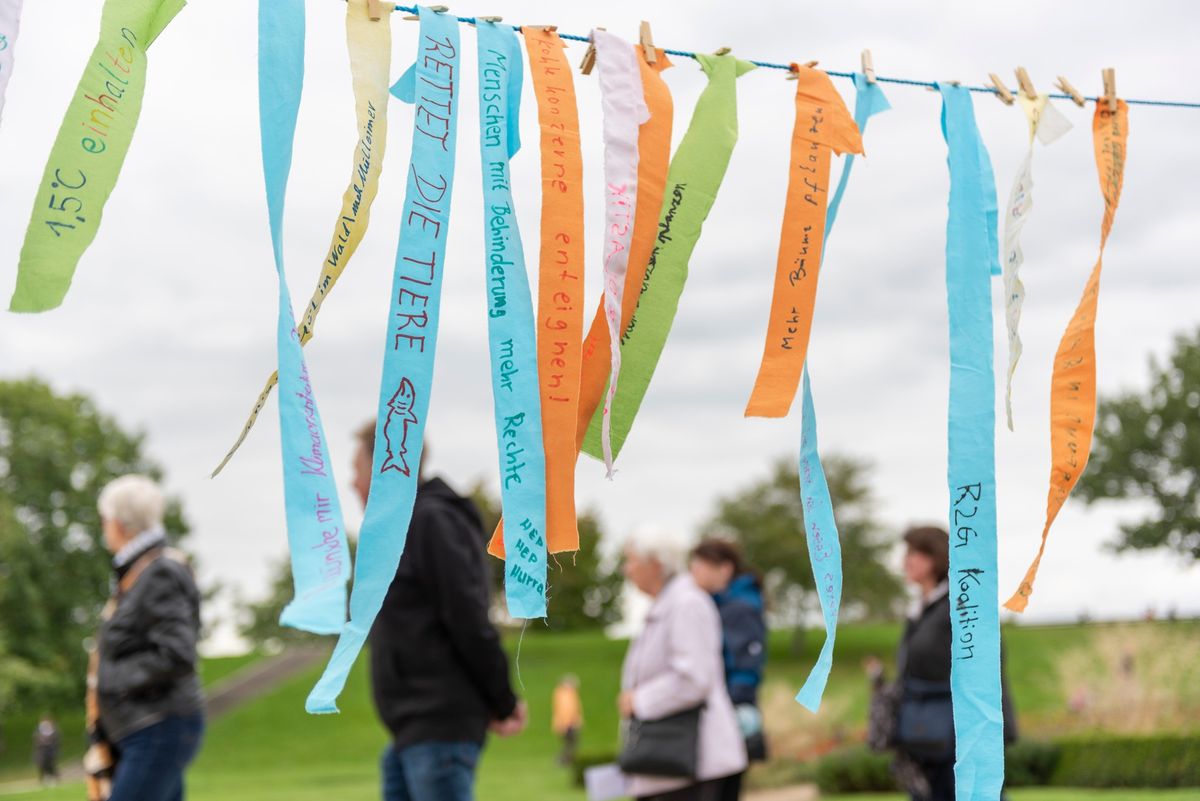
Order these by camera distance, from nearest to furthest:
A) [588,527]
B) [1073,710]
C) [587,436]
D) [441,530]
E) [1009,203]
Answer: [587,436] → [1009,203] → [441,530] → [1073,710] → [588,527]

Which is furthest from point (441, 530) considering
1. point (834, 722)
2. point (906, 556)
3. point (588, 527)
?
point (588, 527)

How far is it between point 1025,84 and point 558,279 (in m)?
1.29

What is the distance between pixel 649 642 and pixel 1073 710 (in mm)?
12355

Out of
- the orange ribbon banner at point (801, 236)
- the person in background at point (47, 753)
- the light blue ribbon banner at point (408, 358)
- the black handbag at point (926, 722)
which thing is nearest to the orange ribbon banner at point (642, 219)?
the orange ribbon banner at point (801, 236)

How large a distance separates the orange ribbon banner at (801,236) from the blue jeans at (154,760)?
2463 mm

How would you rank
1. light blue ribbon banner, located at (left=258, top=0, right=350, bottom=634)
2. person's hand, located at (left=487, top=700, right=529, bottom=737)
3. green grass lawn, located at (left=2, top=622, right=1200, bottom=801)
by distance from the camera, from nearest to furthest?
1. light blue ribbon banner, located at (left=258, top=0, right=350, bottom=634)
2. person's hand, located at (left=487, top=700, right=529, bottom=737)
3. green grass lawn, located at (left=2, top=622, right=1200, bottom=801)

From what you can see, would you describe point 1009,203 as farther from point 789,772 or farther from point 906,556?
point 789,772

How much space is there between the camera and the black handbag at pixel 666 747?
14.7 feet

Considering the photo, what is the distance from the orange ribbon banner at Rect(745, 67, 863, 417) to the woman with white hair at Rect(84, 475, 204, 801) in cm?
239

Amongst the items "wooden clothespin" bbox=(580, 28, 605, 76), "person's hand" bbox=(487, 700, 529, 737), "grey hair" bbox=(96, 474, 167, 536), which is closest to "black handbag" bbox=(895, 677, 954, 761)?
"person's hand" bbox=(487, 700, 529, 737)

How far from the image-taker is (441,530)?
12.9 ft

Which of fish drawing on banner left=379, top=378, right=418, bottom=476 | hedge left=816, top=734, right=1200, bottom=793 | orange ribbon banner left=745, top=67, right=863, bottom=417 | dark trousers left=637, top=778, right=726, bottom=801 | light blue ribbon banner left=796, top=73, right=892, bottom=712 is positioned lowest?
hedge left=816, top=734, right=1200, bottom=793

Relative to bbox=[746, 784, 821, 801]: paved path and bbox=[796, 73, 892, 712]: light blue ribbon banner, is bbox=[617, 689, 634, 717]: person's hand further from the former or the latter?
bbox=[746, 784, 821, 801]: paved path

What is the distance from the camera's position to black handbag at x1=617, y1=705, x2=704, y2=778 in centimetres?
447
